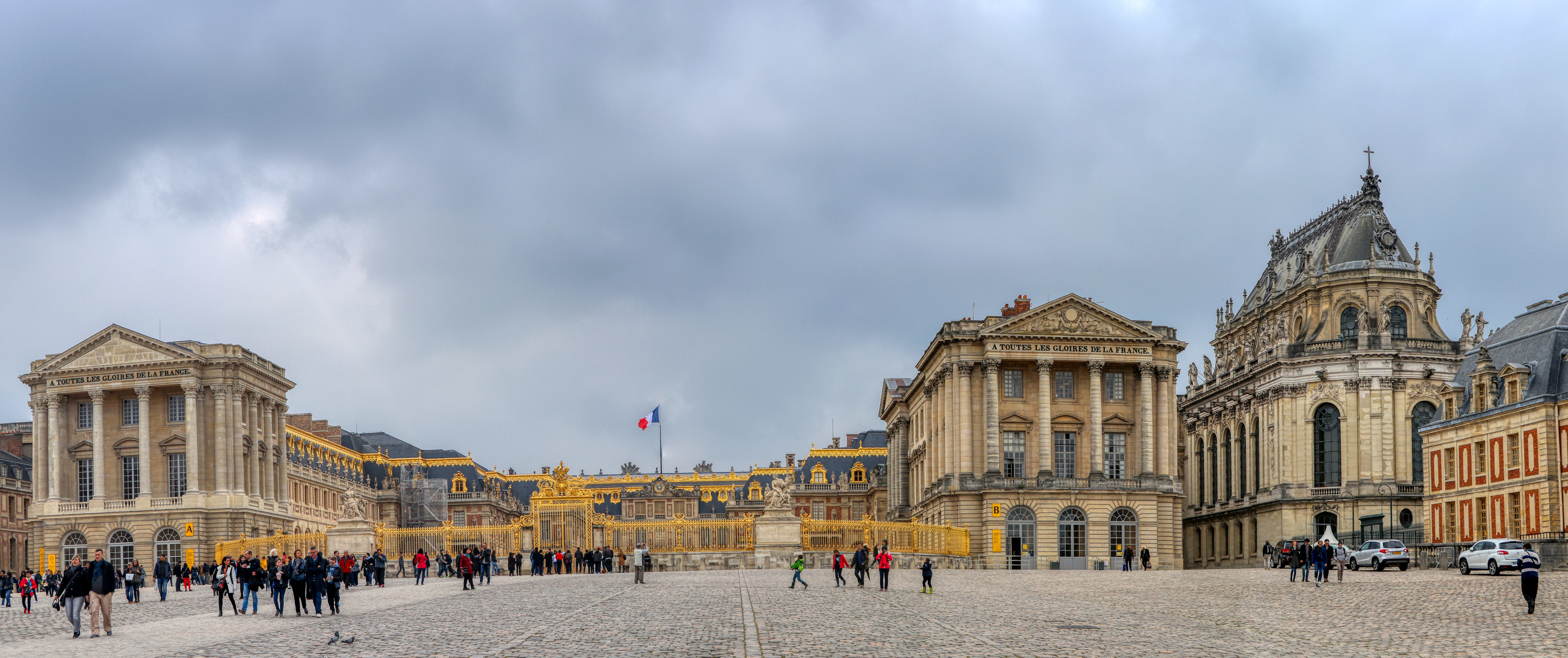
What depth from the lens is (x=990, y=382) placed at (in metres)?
74.2

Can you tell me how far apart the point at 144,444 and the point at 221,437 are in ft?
12.9

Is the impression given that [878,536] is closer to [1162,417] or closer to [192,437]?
[1162,417]

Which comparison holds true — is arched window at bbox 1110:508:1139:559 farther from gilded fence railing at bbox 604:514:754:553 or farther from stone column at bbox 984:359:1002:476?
gilded fence railing at bbox 604:514:754:553

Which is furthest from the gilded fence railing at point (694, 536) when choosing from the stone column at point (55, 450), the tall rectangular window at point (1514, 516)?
the stone column at point (55, 450)

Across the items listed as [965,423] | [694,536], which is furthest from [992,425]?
[694,536]

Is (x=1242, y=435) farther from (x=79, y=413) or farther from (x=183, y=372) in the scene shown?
(x=79, y=413)

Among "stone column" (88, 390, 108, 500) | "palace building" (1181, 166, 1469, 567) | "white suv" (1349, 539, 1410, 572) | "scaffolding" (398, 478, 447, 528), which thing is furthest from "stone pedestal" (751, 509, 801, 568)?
"scaffolding" (398, 478, 447, 528)

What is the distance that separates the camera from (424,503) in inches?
4377

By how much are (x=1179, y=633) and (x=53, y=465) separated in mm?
74085

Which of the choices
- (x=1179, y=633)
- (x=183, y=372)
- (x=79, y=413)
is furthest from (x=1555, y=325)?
(x=79, y=413)

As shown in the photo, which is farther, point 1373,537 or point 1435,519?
point 1373,537

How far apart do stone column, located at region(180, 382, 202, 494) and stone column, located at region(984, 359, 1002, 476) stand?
133ft

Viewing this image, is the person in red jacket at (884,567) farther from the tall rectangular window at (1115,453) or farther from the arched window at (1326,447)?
the arched window at (1326,447)

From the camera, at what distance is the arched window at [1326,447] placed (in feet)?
261
